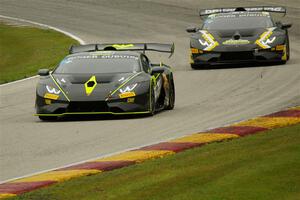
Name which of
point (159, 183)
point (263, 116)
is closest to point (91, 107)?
point (263, 116)

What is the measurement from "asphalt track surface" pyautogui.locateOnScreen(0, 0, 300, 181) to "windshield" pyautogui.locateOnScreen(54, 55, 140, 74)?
3.02ft

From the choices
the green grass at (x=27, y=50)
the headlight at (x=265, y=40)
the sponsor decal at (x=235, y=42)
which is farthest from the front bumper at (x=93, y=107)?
the headlight at (x=265, y=40)

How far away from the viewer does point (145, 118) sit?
17.9 m

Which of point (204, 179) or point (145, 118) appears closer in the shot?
point (204, 179)

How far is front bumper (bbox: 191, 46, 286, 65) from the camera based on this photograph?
26.5 metres

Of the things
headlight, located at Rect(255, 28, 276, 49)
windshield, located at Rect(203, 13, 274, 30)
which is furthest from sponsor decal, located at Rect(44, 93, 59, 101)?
windshield, located at Rect(203, 13, 274, 30)

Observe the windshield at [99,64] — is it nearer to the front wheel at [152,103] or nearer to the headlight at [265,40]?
the front wheel at [152,103]

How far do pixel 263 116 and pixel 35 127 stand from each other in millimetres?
3268

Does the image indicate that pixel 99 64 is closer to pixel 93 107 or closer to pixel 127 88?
pixel 127 88

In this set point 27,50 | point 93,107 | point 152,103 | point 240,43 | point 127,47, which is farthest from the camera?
point 27,50

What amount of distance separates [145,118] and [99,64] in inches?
54.6

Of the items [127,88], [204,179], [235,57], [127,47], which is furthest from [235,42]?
[204,179]

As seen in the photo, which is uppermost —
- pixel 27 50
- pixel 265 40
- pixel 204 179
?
pixel 204 179

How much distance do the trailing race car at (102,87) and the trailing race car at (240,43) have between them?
7.37 m
